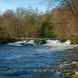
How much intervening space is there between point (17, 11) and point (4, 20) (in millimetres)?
2766

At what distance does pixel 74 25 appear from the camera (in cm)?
1521

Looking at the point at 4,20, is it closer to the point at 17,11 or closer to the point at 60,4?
the point at 17,11

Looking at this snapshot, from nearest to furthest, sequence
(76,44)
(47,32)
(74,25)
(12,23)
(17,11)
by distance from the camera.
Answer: (74,25), (76,44), (47,32), (12,23), (17,11)

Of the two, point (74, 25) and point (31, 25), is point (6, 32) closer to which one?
point (31, 25)

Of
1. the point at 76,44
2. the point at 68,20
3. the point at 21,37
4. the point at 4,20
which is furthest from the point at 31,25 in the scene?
the point at 68,20

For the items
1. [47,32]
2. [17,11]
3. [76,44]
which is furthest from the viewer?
[17,11]

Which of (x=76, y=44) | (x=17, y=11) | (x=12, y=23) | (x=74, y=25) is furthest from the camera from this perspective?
(x=17, y=11)

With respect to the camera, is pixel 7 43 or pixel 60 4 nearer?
pixel 60 4

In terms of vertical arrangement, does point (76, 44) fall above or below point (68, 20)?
below

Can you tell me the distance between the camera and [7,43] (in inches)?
941

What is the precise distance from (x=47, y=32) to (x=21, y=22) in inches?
123

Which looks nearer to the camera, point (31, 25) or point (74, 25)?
point (74, 25)

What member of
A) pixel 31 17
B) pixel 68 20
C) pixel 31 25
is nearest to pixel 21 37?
pixel 31 25

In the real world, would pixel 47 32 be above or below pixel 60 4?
below
